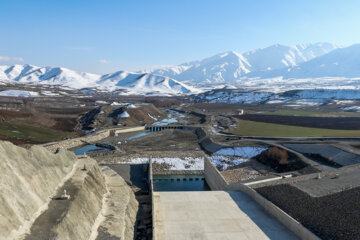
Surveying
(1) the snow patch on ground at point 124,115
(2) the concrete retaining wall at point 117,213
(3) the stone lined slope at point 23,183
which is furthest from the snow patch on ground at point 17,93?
(3) the stone lined slope at point 23,183

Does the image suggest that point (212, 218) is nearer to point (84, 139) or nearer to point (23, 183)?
point (23, 183)

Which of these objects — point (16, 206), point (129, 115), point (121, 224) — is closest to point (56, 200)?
point (16, 206)

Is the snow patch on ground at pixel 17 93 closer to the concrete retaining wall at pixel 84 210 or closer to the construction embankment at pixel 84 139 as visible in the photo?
the construction embankment at pixel 84 139

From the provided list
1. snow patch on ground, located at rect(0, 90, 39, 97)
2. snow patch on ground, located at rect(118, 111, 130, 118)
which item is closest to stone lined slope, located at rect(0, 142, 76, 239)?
snow patch on ground, located at rect(118, 111, 130, 118)

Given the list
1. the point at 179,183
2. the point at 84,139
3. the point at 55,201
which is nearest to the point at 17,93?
the point at 84,139

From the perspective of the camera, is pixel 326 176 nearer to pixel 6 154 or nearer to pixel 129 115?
pixel 6 154

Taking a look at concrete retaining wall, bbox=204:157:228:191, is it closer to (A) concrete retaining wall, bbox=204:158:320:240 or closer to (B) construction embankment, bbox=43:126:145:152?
(A) concrete retaining wall, bbox=204:158:320:240

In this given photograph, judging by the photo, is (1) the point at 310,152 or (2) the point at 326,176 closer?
(2) the point at 326,176
